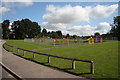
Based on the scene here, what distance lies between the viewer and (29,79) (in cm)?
488

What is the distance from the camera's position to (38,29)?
9400 cm

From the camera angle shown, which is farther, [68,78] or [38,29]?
[38,29]

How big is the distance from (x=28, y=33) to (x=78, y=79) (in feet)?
282

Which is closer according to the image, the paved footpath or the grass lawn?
the paved footpath

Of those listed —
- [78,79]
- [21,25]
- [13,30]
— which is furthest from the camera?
[13,30]

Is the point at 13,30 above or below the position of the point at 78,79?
above

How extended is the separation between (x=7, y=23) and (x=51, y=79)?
102080mm

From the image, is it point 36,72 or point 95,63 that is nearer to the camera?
point 36,72

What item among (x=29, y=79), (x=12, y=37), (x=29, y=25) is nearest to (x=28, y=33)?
(x=29, y=25)

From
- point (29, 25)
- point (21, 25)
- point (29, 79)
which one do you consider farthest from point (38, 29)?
point (29, 79)

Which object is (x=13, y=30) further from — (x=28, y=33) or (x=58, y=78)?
(x=58, y=78)

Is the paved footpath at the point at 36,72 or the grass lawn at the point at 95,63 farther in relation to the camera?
the grass lawn at the point at 95,63

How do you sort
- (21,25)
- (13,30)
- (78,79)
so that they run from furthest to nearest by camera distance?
(13,30), (21,25), (78,79)

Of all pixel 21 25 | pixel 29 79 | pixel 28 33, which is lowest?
pixel 29 79
